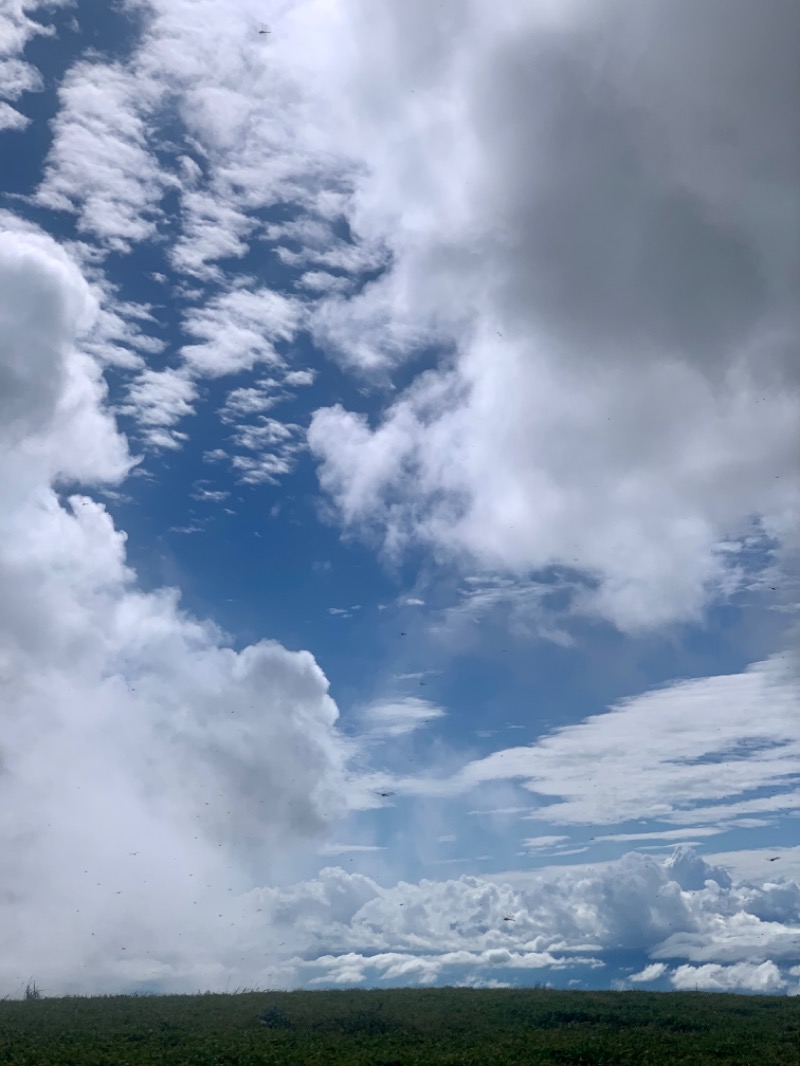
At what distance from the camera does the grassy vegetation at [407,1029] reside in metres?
45.6

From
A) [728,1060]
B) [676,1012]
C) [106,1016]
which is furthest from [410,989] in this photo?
[728,1060]

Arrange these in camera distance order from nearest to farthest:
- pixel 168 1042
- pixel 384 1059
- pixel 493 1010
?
pixel 384 1059 < pixel 168 1042 < pixel 493 1010

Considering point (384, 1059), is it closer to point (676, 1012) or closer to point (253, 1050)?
point (253, 1050)

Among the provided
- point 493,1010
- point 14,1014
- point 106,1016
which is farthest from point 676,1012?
point 14,1014

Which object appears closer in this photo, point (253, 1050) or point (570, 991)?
point (253, 1050)

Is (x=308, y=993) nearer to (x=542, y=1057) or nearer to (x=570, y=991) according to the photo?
(x=570, y=991)

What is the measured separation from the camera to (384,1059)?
150 ft

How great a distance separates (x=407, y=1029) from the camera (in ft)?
182

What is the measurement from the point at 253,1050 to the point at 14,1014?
748 inches

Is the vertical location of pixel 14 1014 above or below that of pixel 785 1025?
above

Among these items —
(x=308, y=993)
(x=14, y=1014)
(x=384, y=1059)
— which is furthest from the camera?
(x=308, y=993)

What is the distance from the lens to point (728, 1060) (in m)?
46.8

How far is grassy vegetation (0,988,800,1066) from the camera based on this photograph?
45.6 meters

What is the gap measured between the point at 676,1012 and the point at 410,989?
2024 centimetres
